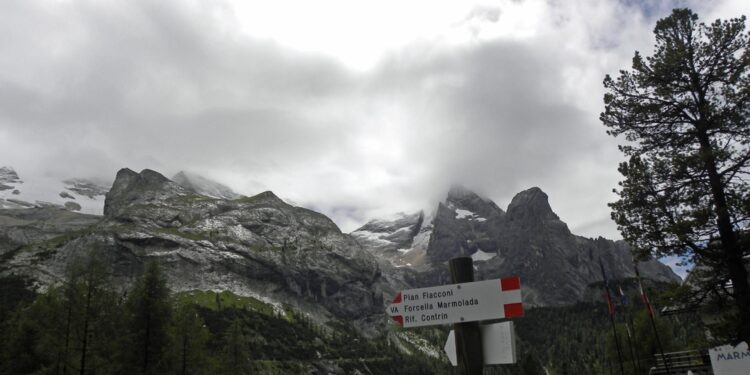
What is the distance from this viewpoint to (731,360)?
86.5 ft

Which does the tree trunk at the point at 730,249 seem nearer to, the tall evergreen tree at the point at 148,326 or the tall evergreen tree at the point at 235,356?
the tall evergreen tree at the point at 148,326

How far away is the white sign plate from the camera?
25891 mm

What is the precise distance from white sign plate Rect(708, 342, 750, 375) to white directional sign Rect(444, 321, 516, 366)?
23723mm

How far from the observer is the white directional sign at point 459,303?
28.0 ft

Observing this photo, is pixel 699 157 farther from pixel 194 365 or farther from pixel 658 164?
pixel 194 365

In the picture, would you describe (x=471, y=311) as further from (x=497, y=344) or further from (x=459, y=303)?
(x=497, y=344)

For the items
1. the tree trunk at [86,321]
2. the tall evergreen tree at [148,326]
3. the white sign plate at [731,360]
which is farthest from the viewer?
the tall evergreen tree at [148,326]

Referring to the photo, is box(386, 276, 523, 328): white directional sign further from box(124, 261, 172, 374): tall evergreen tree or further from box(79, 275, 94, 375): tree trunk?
box(124, 261, 172, 374): tall evergreen tree

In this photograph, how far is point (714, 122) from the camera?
14.9 metres

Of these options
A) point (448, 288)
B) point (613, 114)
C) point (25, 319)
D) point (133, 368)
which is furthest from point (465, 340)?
point (25, 319)

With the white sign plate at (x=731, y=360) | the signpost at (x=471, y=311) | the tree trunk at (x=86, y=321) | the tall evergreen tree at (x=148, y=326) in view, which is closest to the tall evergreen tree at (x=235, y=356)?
the tall evergreen tree at (x=148, y=326)

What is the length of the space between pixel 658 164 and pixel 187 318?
52.5m

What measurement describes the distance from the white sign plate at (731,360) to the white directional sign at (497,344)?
2372cm

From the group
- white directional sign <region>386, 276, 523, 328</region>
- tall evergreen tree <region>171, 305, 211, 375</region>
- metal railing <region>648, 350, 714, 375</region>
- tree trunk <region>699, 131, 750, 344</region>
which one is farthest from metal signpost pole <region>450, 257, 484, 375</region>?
tall evergreen tree <region>171, 305, 211, 375</region>
